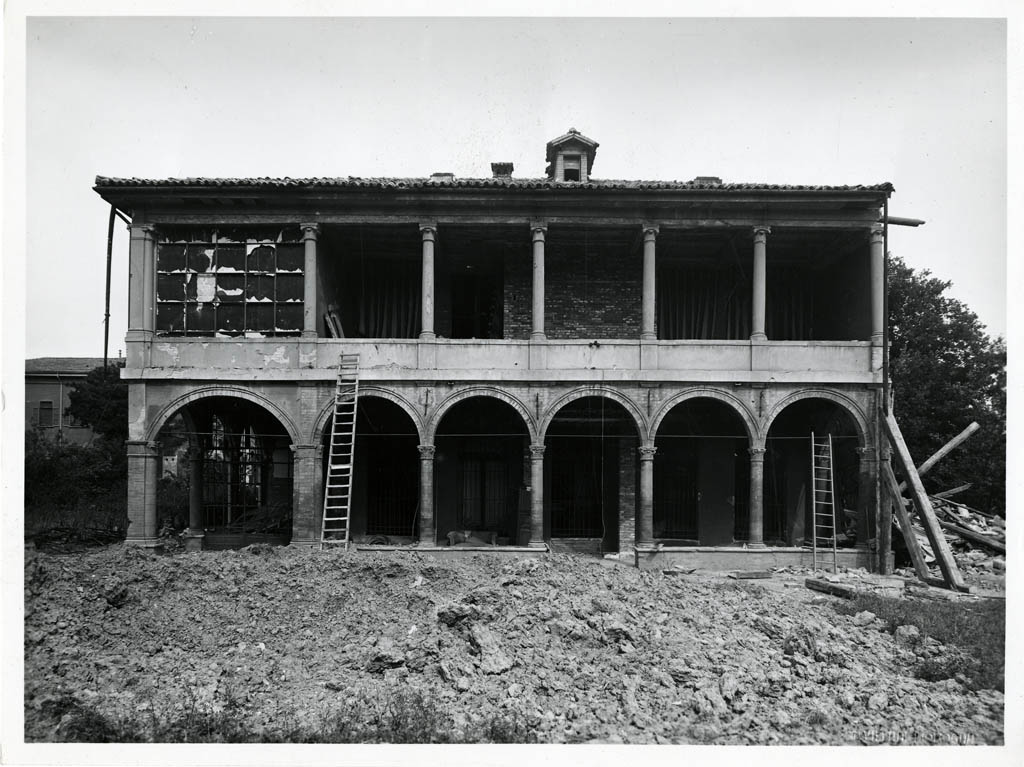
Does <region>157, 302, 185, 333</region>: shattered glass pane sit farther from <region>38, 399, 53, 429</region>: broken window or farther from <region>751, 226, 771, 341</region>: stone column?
<region>38, 399, 53, 429</region>: broken window

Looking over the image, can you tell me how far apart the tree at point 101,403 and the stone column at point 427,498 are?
15121 millimetres

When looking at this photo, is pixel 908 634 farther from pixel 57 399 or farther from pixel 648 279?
pixel 57 399

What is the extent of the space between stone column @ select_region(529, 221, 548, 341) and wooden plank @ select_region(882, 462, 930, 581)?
7.40m

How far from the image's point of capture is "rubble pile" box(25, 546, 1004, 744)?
20.4ft

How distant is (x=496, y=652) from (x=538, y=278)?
7.78m

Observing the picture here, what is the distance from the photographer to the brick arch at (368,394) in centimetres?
1236

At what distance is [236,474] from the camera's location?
51.5 feet

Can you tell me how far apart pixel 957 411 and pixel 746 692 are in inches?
636

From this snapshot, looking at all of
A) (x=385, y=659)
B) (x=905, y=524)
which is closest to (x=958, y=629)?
(x=905, y=524)

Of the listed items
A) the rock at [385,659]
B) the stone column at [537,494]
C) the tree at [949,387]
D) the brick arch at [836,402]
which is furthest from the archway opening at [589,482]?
the tree at [949,387]

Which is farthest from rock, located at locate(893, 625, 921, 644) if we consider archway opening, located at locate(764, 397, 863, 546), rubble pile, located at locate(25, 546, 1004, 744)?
archway opening, located at locate(764, 397, 863, 546)
